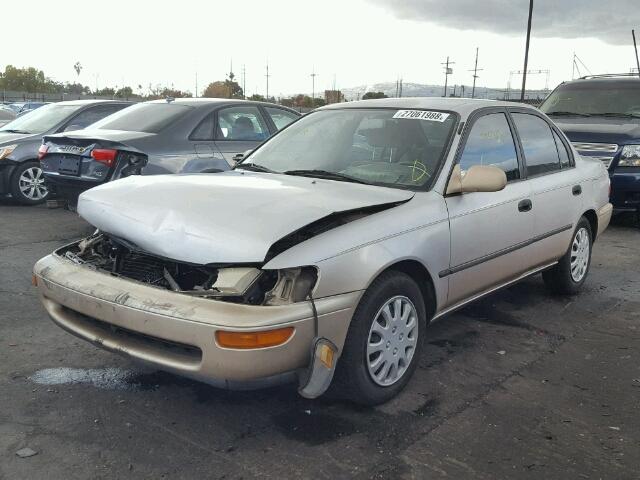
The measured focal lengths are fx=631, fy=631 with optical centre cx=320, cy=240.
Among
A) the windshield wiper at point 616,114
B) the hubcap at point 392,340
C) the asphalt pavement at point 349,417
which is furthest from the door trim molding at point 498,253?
the windshield wiper at point 616,114

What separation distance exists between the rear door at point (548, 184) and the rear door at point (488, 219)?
0.48 ft

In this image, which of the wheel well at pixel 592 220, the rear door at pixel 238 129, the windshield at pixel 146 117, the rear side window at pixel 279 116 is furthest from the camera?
the rear side window at pixel 279 116

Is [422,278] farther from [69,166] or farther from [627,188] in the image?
[627,188]

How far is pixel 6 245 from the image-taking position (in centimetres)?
663

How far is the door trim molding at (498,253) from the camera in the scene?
3604 millimetres

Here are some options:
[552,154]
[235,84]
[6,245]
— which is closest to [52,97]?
[235,84]

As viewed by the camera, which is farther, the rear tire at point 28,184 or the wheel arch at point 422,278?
the rear tire at point 28,184

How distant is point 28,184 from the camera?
30.1 ft

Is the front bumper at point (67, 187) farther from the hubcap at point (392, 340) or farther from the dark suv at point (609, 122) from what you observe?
the dark suv at point (609, 122)

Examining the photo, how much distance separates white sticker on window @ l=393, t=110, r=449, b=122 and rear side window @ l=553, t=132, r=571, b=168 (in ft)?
4.72

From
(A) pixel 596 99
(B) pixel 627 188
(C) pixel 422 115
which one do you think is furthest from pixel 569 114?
(C) pixel 422 115

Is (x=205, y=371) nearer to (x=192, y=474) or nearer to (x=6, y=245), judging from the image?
(x=192, y=474)

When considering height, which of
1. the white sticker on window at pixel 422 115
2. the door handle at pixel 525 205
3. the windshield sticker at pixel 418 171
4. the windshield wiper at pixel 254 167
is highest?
the white sticker on window at pixel 422 115

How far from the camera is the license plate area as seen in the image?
668 centimetres
